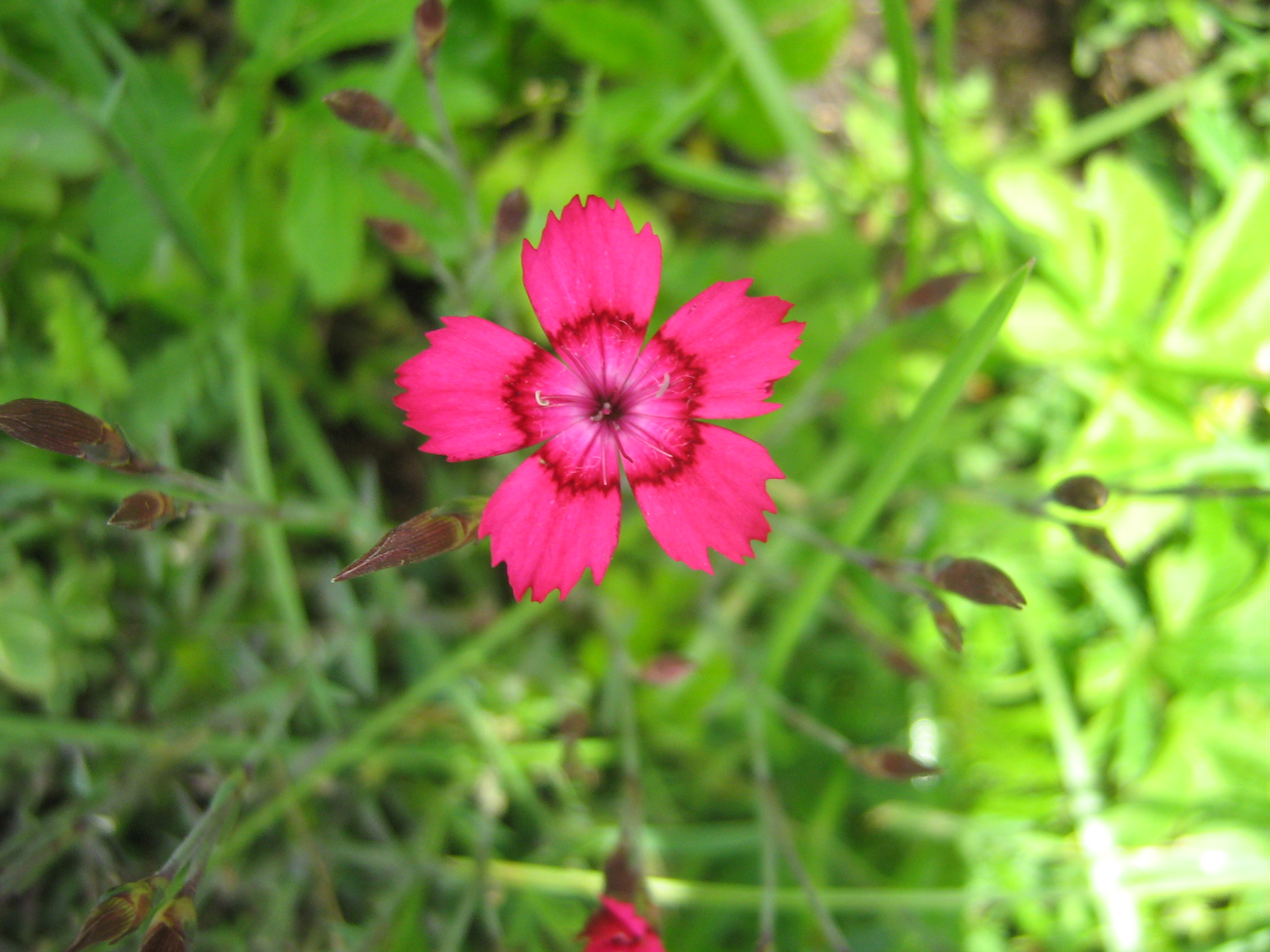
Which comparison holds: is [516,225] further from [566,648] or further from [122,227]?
[566,648]

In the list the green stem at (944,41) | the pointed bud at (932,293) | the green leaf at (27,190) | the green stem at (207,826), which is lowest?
the green stem at (207,826)

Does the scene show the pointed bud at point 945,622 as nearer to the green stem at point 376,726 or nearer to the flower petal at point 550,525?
the flower petal at point 550,525

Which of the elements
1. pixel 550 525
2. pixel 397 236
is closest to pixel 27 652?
pixel 397 236

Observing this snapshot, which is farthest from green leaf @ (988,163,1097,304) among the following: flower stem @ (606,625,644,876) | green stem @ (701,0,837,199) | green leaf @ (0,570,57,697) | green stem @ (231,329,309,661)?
green leaf @ (0,570,57,697)

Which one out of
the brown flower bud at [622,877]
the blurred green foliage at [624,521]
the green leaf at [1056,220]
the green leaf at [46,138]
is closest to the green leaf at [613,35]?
the blurred green foliage at [624,521]

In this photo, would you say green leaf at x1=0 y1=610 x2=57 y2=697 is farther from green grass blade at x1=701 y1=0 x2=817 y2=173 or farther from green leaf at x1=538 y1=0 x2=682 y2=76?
green grass blade at x1=701 y1=0 x2=817 y2=173
